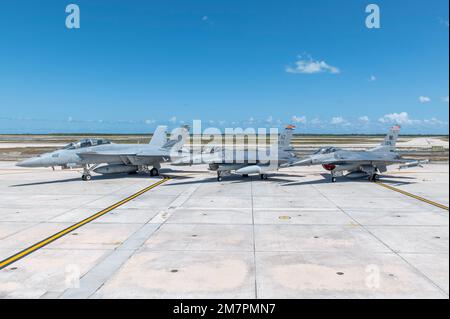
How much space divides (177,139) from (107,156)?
7.06m

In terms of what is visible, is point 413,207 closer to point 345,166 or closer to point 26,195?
point 345,166

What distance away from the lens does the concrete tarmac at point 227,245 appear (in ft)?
23.5

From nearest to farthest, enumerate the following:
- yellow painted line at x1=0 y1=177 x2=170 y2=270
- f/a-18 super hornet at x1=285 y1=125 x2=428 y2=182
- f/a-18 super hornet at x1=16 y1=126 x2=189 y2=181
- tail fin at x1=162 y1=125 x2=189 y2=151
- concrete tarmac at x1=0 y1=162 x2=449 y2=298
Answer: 1. concrete tarmac at x1=0 y1=162 x2=449 y2=298
2. yellow painted line at x1=0 y1=177 x2=170 y2=270
3. f/a-18 super hornet at x1=16 y1=126 x2=189 y2=181
4. f/a-18 super hornet at x1=285 y1=125 x2=428 y2=182
5. tail fin at x1=162 y1=125 x2=189 y2=151

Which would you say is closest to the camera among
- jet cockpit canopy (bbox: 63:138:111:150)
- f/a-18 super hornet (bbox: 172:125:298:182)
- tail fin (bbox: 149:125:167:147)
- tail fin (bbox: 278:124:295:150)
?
jet cockpit canopy (bbox: 63:138:111:150)

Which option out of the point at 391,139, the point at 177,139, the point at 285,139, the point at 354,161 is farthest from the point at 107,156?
the point at 391,139

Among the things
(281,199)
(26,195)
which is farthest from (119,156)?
(281,199)

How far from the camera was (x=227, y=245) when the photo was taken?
9.99 m

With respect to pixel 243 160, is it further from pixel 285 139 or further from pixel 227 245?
pixel 227 245

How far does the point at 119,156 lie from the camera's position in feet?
84.0

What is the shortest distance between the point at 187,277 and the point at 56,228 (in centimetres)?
663

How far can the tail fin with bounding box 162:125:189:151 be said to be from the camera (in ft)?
98.0

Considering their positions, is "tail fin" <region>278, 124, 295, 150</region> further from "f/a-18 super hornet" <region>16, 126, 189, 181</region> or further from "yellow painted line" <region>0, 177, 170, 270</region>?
"yellow painted line" <region>0, 177, 170, 270</region>

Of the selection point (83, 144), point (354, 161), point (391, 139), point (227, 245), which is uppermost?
point (391, 139)

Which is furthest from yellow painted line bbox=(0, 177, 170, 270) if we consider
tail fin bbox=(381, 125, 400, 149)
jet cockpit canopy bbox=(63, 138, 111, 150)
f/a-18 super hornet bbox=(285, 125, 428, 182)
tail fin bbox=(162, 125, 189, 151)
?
tail fin bbox=(381, 125, 400, 149)
